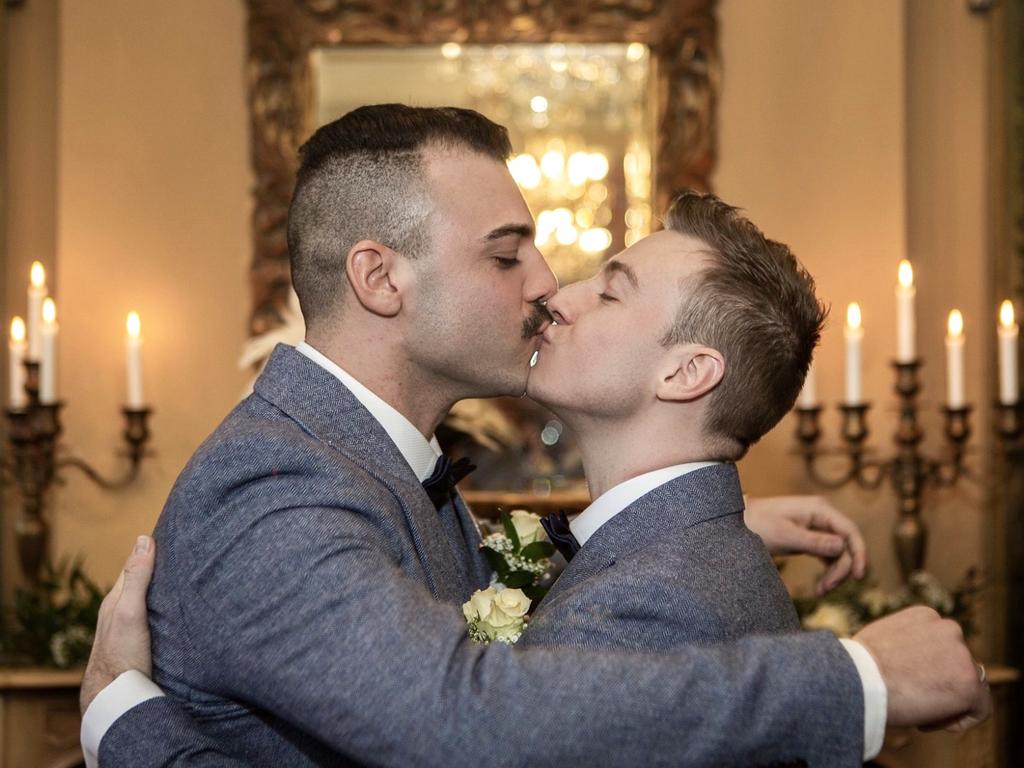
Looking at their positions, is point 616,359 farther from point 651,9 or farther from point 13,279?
point 13,279

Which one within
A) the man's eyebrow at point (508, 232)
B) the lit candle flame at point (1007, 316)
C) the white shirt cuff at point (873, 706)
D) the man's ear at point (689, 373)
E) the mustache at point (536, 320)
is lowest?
the white shirt cuff at point (873, 706)

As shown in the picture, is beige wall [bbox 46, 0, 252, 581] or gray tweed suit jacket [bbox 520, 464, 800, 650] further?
beige wall [bbox 46, 0, 252, 581]

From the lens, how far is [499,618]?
1.62 m

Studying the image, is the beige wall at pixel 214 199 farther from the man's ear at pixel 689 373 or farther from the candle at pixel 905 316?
the man's ear at pixel 689 373

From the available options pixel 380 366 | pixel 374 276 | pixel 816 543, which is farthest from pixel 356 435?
pixel 816 543

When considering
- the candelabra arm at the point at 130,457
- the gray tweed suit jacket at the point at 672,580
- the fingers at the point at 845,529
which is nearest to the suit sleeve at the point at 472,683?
the gray tweed suit jacket at the point at 672,580

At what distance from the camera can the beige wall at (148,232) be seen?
376 centimetres

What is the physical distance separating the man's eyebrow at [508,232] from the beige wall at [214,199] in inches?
77.6

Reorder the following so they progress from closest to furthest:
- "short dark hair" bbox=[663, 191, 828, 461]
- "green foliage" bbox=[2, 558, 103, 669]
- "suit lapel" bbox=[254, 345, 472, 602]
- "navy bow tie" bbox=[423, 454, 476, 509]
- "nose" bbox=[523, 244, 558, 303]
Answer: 1. "suit lapel" bbox=[254, 345, 472, 602]
2. "short dark hair" bbox=[663, 191, 828, 461]
3. "navy bow tie" bbox=[423, 454, 476, 509]
4. "nose" bbox=[523, 244, 558, 303]
5. "green foliage" bbox=[2, 558, 103, 669]

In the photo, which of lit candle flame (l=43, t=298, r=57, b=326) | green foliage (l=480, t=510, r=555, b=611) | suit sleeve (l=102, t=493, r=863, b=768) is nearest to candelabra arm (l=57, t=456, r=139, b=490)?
lit candle flame (l=43, t=298, r=57, b=326)

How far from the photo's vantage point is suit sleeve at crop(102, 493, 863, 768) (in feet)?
4.02

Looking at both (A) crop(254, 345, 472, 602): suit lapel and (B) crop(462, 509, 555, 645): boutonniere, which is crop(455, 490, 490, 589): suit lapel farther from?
(A) crop(254, 345, 472, 602): suit lapel

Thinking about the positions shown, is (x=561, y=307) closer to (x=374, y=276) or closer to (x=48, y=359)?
(x=374, y=276)

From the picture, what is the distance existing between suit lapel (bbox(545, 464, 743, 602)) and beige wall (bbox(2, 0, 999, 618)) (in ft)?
7.02
